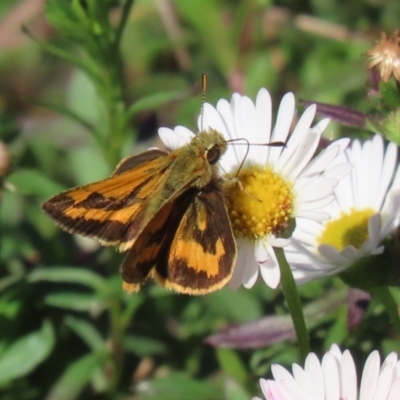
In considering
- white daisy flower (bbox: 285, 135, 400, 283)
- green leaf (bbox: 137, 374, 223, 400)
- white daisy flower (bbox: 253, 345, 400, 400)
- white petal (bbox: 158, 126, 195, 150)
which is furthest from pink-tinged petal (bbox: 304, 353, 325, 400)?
green leaf (bbox: 137, 374, 223, 400)

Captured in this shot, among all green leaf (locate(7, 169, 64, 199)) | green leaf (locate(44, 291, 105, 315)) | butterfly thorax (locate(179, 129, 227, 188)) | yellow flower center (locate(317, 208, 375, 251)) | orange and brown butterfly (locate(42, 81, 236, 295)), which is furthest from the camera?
green leaf (locate(44, 291, 105, 315))

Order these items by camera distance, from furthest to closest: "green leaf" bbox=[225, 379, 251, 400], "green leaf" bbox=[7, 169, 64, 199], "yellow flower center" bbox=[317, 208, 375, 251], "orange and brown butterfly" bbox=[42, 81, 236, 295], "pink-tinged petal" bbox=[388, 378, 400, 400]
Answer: "green leaf" bbox=[7, 169, 64, 199]
"green leaf" bbox=[225, 379, 251, 400]
"yellow flower center" bbox=[317, 208, 375, 251]
"orange and brown butterfly" bbox=[42, 81, 236, 295]
"pink-tinged petal" bbox=[388, 378, 400, 400]

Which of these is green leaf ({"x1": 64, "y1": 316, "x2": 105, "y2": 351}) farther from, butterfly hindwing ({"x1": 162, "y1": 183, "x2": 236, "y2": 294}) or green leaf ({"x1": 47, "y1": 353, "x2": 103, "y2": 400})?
butterfly hindwing ({"x1": 162, "y1": 183, "x2": 236, "y2": 294})

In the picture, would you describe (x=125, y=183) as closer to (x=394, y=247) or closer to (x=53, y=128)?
(x=394, y=247)

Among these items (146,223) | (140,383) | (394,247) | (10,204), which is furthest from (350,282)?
(10,204)

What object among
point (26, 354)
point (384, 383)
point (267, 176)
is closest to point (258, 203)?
point (267, 176)

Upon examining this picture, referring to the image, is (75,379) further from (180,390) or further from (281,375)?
(281,375)

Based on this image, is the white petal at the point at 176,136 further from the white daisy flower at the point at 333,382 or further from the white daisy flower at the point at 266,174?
the white daisy flower at the point at 333,382
